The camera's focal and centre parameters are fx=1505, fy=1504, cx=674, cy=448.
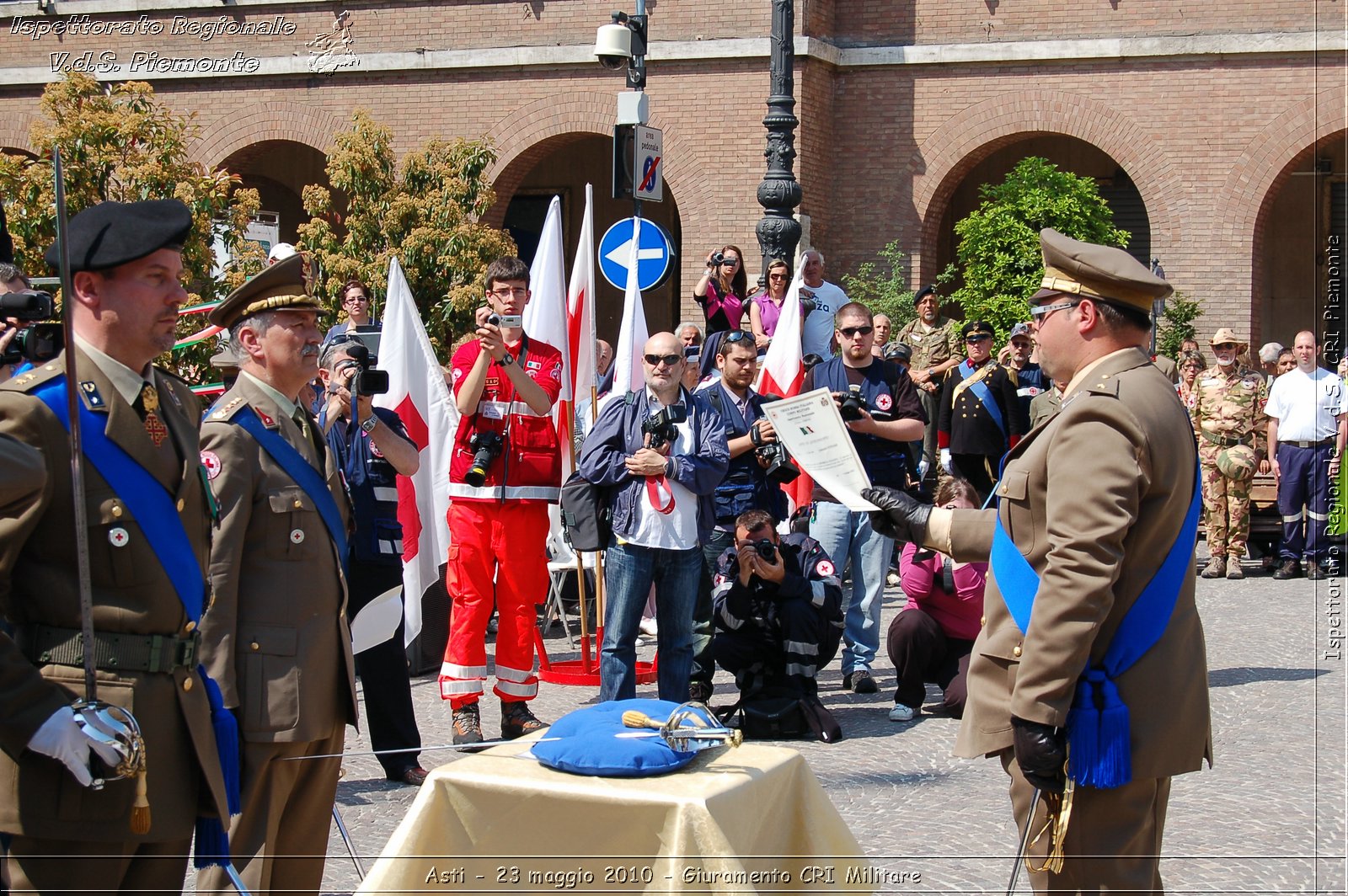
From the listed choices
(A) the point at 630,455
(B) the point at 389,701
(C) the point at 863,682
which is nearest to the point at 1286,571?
(C) the point at 863,682

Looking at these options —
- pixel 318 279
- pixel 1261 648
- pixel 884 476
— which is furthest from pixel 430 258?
pixel 1261 648

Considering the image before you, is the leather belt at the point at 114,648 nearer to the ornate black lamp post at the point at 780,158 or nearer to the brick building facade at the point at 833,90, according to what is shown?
the ornate black lamp post at the point at 780,158

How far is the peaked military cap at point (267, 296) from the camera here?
4406 millimetres

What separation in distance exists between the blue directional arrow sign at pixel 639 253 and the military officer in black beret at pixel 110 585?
6.90 metres

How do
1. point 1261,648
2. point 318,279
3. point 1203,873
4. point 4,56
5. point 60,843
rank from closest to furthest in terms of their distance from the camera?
point 60,843 < point 1203,873 < point 1261,648 < point 318,279 < point 4,56

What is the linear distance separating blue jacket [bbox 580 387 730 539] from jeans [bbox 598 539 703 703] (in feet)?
0.54

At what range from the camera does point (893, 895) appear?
530 cm

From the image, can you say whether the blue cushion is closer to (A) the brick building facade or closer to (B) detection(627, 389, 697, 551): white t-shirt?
(B) detection(627, 389, 697, 551): white t-shirt

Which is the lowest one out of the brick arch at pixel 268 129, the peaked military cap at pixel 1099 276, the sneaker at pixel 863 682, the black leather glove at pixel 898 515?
the sneaker at pixel 863 682

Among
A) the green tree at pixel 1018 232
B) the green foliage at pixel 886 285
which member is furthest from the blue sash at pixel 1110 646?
the green tree at pixel 1018 232

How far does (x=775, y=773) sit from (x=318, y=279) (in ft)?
44.6

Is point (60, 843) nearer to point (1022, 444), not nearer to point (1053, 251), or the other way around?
point (1022, 444)

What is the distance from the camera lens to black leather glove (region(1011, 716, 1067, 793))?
365cm

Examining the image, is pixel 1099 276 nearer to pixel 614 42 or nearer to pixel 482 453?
pixel 482 453
